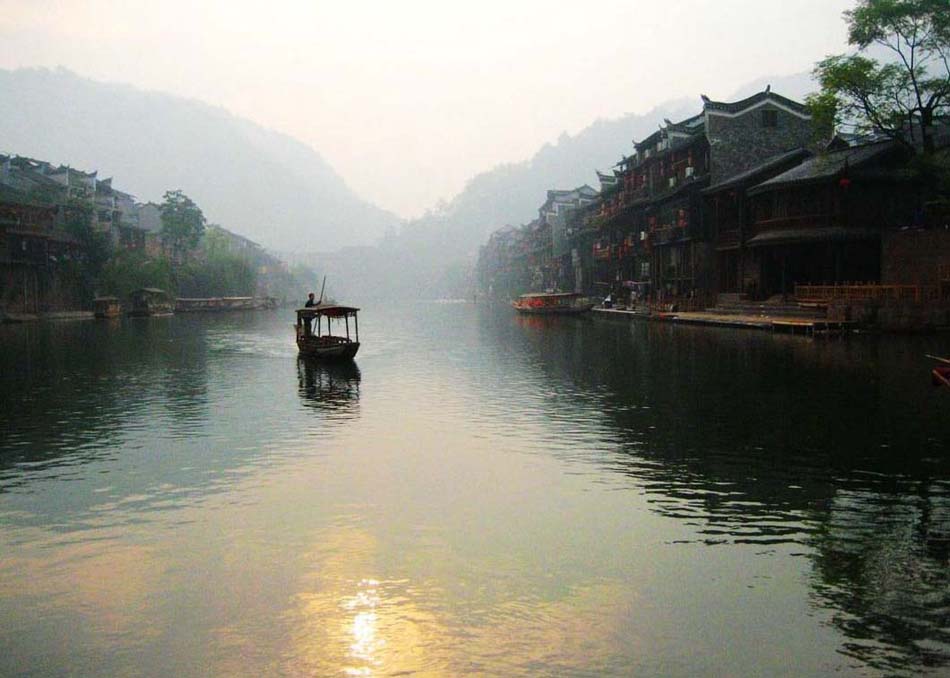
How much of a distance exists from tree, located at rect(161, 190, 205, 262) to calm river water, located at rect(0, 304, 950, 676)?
91.3 meters

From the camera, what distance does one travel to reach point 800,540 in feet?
36.4

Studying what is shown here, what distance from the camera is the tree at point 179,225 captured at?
11125 centimetres

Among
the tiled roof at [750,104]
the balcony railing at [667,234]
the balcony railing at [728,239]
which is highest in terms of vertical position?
the tiled roof at [750,104]

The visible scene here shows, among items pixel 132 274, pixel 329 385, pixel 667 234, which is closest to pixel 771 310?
pixel 667 234

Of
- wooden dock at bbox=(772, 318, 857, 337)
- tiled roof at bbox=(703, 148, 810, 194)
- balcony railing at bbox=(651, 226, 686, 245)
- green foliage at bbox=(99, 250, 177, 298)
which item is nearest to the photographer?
wooden dock at bbox=(772, 318, 857, 337)

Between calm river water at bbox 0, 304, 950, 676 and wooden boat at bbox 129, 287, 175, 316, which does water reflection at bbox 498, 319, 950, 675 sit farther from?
wooden boat at bbox 129, 287, 175, 316

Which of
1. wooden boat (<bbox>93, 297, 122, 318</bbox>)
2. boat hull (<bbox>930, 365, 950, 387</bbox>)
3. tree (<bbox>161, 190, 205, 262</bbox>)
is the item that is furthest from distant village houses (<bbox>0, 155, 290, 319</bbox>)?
boat hull (<bbox>930, 365, 950, 387</bbox>)

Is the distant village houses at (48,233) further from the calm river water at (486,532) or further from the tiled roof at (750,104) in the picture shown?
the tiled roof at (750,104)

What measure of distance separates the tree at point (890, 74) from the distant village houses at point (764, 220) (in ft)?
10.9

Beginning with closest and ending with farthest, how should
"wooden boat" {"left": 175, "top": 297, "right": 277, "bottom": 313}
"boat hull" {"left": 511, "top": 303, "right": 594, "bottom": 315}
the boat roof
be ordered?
the boat roof < "boat hull" {"left": 511, "top": 303, "right": 594, "bottom": 315} < "wooden boat" {"left": 175, "top": 297, "right": 277, "bottom": 313}

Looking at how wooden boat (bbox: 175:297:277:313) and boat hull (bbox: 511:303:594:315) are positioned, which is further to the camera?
wooden boat (bbox: 175:297:277:313)

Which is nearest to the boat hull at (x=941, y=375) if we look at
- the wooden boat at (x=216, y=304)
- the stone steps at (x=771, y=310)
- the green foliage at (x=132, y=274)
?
the stone steps at (x=771, y=310)

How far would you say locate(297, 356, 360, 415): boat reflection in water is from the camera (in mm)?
24719

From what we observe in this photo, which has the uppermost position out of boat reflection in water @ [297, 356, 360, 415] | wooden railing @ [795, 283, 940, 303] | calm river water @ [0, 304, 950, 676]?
wooden railing @ [795, 283, 940, 303]
